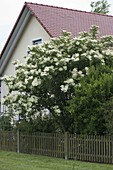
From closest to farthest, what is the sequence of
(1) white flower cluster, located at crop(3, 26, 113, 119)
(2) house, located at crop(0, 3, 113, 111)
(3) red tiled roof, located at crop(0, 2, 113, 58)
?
(1) white flower cluster, located at crop(3, 26, 113, 119), (3) red tiled roof, located at crop(0, 2, 113, 58), (2) house, located at crop(0, 3, 113, 111)

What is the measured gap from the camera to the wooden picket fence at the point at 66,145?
14.5 metres

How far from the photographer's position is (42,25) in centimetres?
2506

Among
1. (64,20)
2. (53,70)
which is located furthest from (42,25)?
(53,70)

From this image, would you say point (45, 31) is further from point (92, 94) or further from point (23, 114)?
point (92, 94)

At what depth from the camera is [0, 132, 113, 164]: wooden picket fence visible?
47.4ft

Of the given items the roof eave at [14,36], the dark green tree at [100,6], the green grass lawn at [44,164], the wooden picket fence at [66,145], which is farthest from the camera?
the dark green tree at [100,6]

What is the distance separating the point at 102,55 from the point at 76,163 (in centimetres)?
448

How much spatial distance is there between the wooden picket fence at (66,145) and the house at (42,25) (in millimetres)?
7182

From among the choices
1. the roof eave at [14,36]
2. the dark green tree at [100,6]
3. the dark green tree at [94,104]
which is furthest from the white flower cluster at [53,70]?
the dark green tree at [100,6]

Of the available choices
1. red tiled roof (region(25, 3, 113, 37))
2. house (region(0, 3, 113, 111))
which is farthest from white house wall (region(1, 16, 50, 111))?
red tiled roof (region(25, 3, 113, 37))

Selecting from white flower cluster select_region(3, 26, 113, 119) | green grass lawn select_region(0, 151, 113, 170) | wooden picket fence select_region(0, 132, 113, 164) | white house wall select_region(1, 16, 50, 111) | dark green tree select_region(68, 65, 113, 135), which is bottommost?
green grass lawn select_region(0, 151, 113, 170)

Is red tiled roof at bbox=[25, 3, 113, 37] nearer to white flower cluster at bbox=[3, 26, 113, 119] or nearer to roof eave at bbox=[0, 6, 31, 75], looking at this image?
roof eave at bbox=[0, 6, 31, 75]

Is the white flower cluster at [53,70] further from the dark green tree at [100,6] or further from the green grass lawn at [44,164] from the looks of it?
the dark green tree at [100,6]

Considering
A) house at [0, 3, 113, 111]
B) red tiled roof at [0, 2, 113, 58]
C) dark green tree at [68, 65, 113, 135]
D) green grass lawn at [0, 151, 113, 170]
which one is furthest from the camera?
house at [0, 3, 113, 111]
